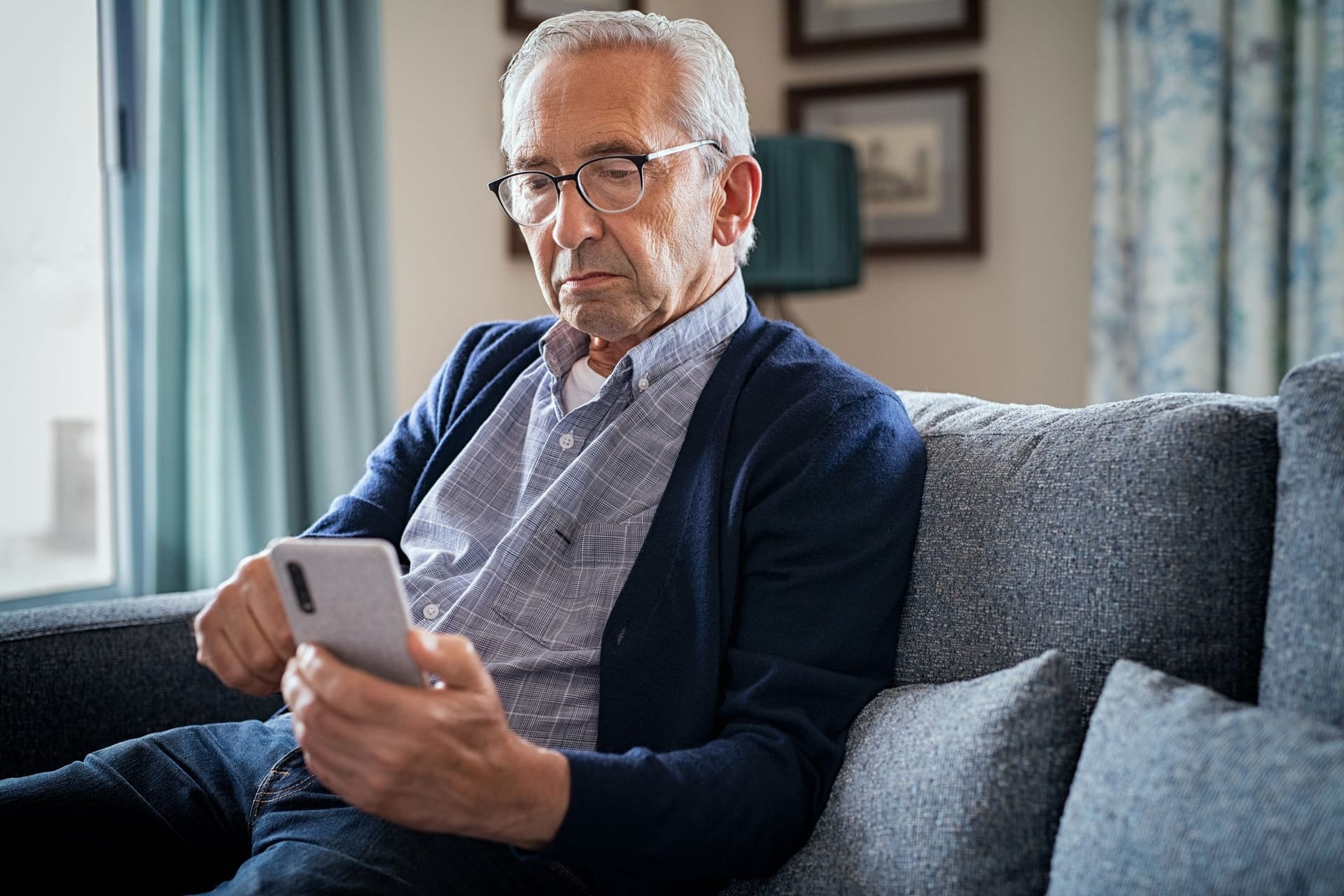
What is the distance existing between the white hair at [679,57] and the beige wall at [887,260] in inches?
51.6

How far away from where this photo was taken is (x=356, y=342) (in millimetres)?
2396

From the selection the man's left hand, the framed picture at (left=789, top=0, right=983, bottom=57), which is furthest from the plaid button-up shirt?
the framed picture at (left=789, top=0, right=983, bottom=57)

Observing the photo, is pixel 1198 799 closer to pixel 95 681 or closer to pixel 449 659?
pixel 449 659

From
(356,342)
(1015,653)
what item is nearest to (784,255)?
(356,342)

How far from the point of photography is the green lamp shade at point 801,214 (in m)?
2.43

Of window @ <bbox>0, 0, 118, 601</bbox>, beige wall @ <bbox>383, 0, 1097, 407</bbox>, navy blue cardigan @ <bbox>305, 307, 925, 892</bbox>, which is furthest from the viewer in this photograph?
beige wall @ <bbox>383, 0, 1097, 407</bbox>

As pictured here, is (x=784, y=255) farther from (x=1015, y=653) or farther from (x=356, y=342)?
(x=1015, y=653)

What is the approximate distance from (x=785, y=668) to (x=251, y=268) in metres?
1.55

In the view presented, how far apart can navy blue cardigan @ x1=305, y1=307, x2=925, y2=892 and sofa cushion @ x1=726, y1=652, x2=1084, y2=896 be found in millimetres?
35

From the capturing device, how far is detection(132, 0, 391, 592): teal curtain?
2.16 meters

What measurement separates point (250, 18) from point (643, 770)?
5.84ft

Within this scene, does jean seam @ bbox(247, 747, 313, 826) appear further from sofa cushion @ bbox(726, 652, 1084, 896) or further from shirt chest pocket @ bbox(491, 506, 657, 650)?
sofa cushion @ bbox(726, 652, 1084, 896)

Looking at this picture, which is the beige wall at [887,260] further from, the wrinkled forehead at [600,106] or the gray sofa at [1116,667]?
the gray sofa at [1116,667]

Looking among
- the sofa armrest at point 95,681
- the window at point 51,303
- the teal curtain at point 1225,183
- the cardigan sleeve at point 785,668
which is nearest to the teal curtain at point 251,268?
the window at point 51,303
